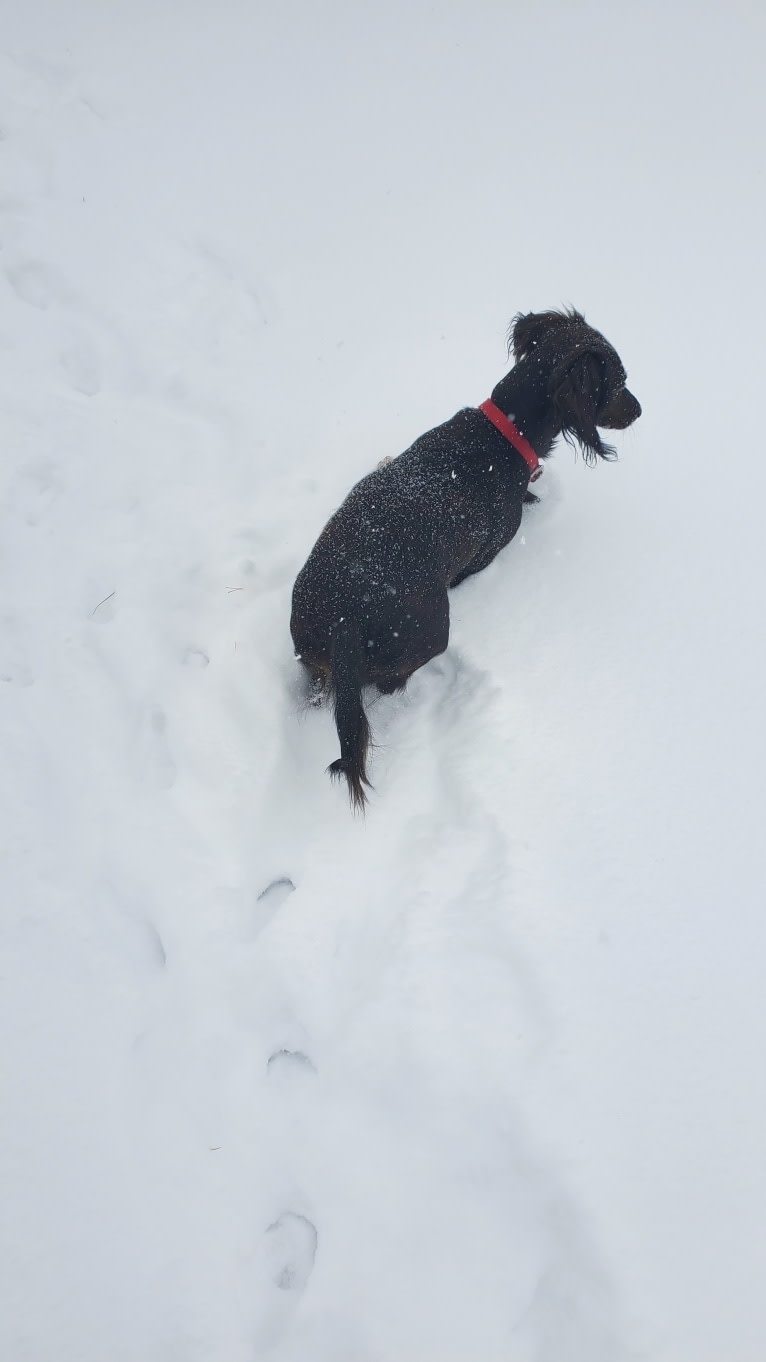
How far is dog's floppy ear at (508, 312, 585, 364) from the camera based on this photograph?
8.06 ft

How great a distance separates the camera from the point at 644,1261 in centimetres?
140

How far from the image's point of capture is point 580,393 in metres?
2.24

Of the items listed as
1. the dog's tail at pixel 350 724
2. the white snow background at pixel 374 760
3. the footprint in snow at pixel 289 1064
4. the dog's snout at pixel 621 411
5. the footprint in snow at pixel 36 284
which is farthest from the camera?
the footprint in snow at pixel 36 284

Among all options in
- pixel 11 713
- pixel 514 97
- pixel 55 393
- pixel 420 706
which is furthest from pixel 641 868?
pixel 514 97

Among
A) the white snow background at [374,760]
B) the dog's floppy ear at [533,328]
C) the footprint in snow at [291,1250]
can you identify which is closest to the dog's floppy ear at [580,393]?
the dog's floppy ear at [533,328]

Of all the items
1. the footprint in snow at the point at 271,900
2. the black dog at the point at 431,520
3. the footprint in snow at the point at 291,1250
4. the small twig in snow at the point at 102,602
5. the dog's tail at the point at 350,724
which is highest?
the black dog at the point at 431,520

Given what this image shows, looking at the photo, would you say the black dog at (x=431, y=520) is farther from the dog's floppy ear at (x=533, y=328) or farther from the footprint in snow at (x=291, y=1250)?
the footprint in snow at (x=291, y=1250)

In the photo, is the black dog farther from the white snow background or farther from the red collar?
the white snow background

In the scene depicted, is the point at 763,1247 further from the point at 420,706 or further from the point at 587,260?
the point at 587,260

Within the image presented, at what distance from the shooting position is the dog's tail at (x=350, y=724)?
6.12ft

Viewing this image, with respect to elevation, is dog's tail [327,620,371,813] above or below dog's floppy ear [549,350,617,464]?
below

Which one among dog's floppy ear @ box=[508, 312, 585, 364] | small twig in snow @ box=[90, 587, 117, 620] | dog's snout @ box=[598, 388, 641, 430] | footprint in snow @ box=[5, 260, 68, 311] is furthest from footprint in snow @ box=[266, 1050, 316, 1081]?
footprint in snow @ box=[5, 260, 68, 311]

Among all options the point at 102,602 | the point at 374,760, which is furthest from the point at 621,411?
the point at 102,602

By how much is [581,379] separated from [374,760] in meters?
1.38
